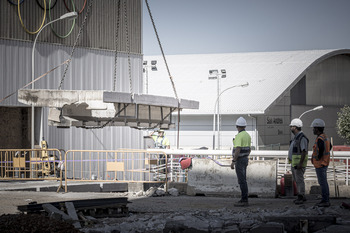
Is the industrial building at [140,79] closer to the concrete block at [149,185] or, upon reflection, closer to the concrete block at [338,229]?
the concrete block at [149,185]

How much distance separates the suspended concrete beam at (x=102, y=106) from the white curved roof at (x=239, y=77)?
34498 millimetres

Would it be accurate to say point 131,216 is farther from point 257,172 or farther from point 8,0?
point 8,0

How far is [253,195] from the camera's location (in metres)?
14.9

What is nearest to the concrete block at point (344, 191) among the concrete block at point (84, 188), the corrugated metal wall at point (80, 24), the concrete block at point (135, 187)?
the concrete block at point (135, 187)

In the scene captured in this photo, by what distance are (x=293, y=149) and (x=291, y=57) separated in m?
48.6

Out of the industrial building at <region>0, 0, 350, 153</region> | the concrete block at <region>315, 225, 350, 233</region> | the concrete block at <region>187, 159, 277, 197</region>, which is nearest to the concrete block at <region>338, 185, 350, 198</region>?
the concrete block at <region>187, 159, 277, 197</region>

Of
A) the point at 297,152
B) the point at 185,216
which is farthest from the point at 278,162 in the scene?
the point at 185,216

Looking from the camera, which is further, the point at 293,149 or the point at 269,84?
the point at 269,84

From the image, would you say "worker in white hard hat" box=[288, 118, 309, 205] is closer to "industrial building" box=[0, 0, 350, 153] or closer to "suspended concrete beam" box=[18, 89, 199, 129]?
"suspended concrete beam" box=[18, 89, 199, 129]

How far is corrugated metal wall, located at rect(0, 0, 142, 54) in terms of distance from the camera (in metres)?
28.0

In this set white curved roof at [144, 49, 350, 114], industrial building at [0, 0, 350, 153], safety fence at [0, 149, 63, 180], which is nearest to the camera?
safety fence at [0, 149, 63, 180]

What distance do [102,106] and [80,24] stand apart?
17631 mm

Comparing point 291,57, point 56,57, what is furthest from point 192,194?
point 291,57

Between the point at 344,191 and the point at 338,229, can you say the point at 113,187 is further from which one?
the point at 338,229
